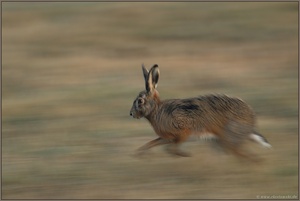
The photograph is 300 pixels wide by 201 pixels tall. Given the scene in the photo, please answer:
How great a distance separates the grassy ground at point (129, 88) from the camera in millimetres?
7855

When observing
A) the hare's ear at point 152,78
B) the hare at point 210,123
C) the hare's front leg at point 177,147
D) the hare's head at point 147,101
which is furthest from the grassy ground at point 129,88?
the hare's ear at point 152,78

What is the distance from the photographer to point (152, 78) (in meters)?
8.16

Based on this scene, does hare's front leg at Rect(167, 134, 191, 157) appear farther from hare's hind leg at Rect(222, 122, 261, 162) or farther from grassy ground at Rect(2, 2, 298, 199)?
hare's hind leg at Rect(222, 122, 261, 162)

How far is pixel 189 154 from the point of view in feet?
26.5

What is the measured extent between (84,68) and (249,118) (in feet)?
17.4

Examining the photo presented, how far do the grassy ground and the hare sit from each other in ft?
0.92

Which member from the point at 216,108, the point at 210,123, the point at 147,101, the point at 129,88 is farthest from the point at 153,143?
the point at 129,88

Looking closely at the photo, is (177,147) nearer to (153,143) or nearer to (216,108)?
(153,143)

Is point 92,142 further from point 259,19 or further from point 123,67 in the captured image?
point 259,19

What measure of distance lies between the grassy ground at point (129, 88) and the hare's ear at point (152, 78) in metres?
0.74

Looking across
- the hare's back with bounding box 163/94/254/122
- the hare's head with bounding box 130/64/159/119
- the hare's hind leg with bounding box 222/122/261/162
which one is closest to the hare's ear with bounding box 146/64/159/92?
the hare's head with bounding box 130/64/159/119

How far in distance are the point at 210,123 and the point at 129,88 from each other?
3.62 metres

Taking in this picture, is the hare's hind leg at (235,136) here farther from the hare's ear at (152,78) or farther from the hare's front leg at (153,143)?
the hare's ear at (152,78)

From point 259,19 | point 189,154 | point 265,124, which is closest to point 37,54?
point 259,19
